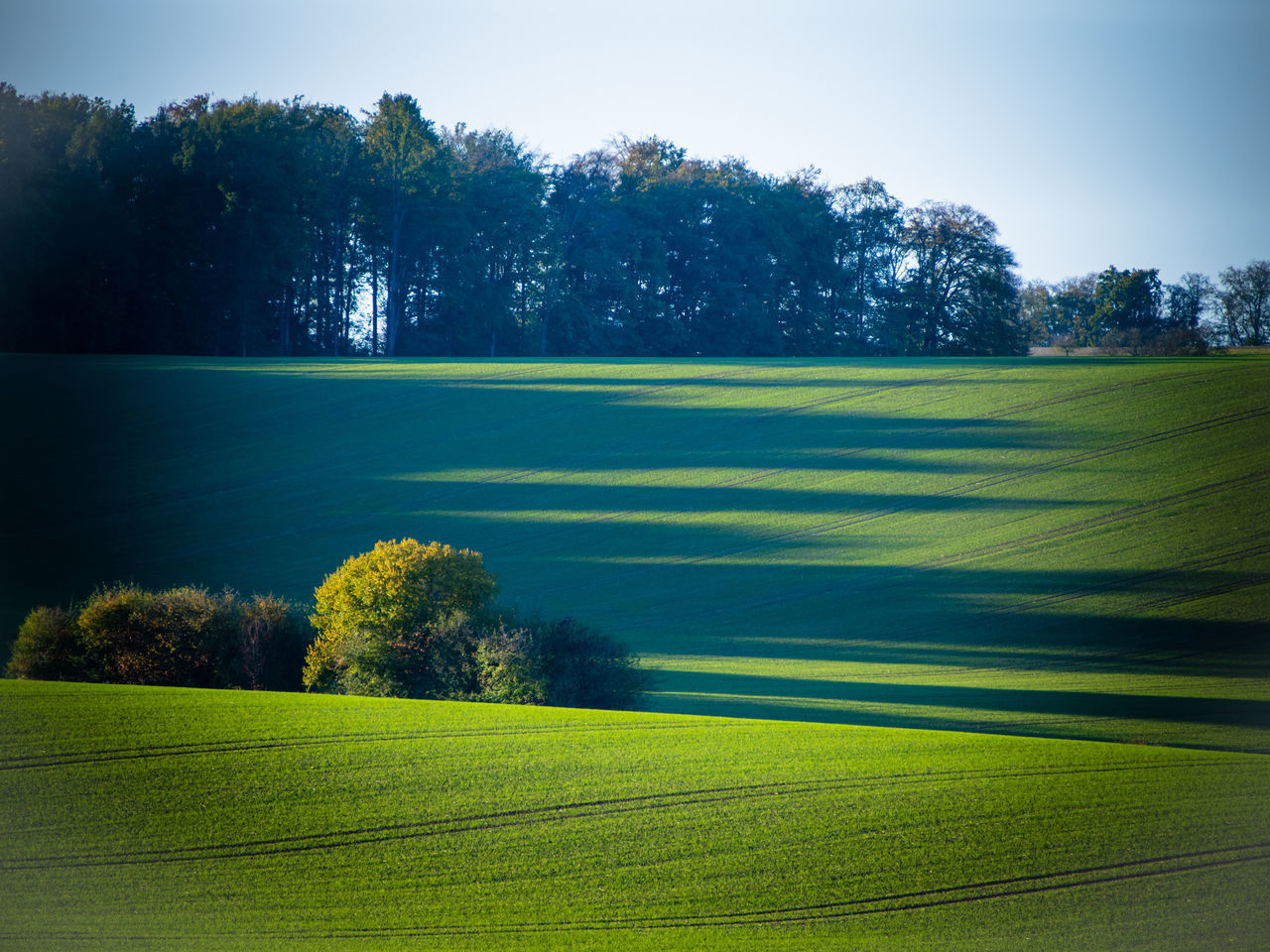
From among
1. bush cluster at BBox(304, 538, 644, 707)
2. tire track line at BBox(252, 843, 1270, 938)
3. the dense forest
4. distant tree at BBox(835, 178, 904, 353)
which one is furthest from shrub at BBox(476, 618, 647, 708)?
distant tree at BBox(835, 178, 904, 353)

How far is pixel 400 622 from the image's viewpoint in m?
18.3

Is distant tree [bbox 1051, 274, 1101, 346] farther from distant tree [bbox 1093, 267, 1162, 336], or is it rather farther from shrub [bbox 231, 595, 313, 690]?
shrub [bbox 231, 595, 313, 690]

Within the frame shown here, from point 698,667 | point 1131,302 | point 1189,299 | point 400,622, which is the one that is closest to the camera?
point 400,622

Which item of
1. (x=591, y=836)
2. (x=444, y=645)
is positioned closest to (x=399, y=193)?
(x=444, y=645)

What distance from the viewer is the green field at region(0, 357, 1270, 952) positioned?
29.6 ft

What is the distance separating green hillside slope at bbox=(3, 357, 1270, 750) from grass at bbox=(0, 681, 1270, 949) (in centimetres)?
709

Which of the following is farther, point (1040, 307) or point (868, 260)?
point (1040, 307)

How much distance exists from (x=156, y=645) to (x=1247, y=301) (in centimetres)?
3318

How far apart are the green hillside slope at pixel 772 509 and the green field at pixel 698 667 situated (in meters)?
0.17

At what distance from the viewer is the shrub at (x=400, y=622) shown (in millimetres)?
17672

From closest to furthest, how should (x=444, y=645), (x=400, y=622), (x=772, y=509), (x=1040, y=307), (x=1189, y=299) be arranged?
(x=444, y=645) → (x=400, y=622) → (x=772, y=509) → (x=1189, y=299) → (x=1040, y=307)

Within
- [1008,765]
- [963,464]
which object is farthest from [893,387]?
[1008,765]

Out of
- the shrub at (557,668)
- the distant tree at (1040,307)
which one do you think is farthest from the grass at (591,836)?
the distant tree at (1040,307)

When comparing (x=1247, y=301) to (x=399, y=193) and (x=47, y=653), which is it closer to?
(x=47, y=653)
